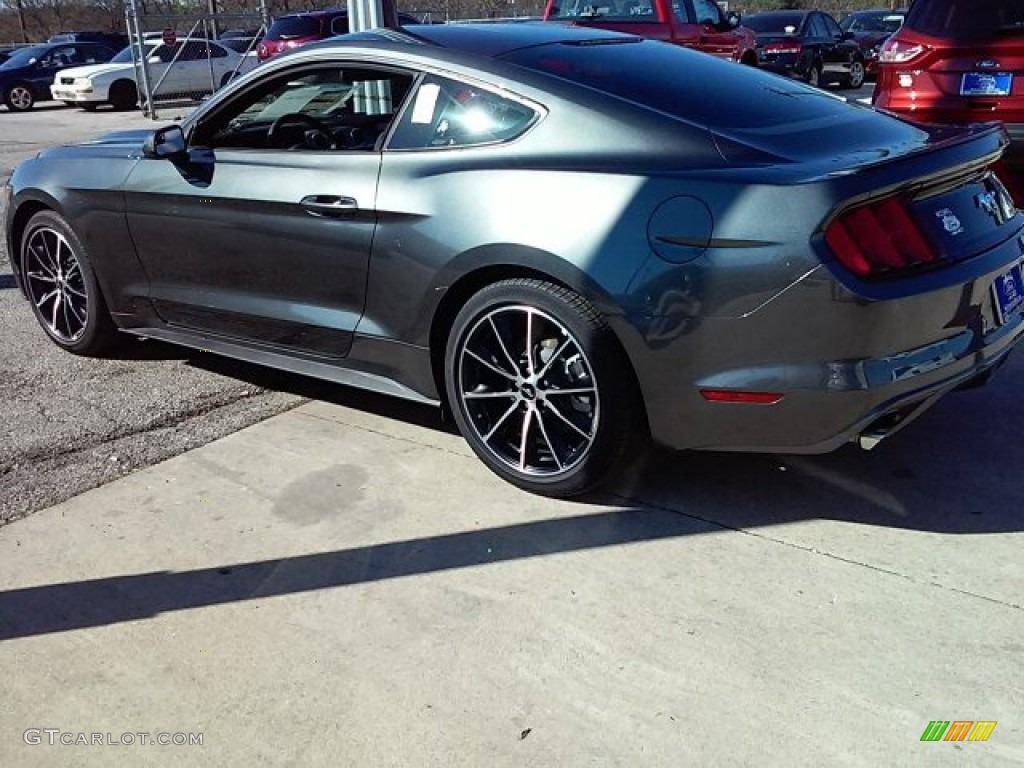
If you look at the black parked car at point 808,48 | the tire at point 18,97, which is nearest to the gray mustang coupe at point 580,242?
the black parked car at point 808,48

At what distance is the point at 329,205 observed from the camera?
3.87 m

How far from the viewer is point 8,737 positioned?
2537mm

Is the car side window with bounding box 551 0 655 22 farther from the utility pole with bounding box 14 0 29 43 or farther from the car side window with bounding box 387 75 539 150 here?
the utility pole with bounding box 14 0 29 43

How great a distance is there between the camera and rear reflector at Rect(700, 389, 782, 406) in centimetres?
311

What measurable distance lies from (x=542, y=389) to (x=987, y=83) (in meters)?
4.69

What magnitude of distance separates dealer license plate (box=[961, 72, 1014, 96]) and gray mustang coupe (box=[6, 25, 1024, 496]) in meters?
3.12

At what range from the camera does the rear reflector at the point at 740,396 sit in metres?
3.11

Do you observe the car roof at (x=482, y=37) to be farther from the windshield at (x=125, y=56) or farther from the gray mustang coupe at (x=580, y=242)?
the windshield at (x=125, y=56)

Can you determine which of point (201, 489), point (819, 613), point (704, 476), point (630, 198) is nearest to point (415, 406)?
point (201, 489)

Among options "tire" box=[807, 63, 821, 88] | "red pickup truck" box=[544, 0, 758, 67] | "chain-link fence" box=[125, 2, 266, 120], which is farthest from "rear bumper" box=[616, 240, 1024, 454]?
"chain-link fence" box=[125, 2, 266, 120]

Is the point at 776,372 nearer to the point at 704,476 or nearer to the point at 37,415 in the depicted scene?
the point at 704,476

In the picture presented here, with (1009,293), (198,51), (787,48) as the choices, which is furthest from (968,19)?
(198,51)

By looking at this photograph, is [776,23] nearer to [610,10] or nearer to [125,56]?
[610,10]

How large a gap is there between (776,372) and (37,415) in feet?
10.8
